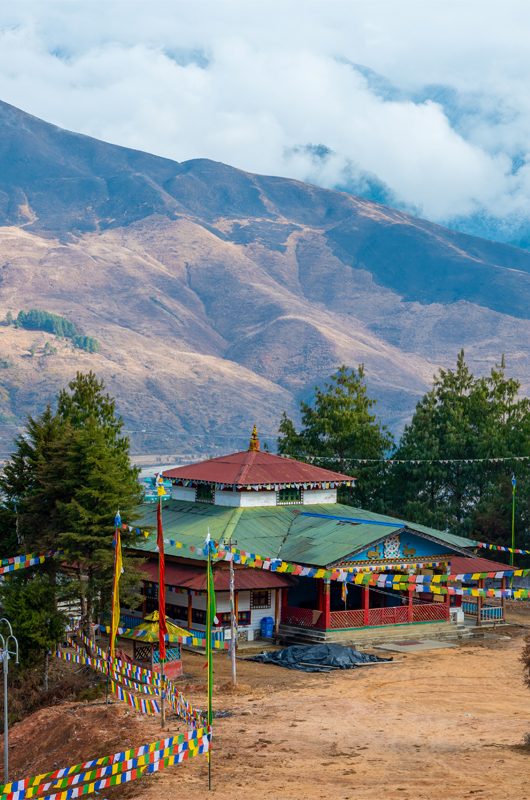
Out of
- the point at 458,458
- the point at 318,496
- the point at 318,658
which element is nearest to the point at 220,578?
the point at 318,658

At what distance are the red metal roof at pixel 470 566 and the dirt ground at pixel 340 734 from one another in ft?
25.1

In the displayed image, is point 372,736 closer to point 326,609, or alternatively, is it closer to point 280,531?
point 326,609

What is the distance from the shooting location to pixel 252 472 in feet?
176

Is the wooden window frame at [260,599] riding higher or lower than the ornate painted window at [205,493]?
lower

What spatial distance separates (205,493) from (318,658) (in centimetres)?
1446

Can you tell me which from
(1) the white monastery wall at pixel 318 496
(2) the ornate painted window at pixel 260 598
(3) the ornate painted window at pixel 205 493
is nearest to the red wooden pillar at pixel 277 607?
(2) the ornate painted window at pixel 260 598

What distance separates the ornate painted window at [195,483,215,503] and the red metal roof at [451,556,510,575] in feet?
38.0

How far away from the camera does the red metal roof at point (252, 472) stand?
5303 centimetres

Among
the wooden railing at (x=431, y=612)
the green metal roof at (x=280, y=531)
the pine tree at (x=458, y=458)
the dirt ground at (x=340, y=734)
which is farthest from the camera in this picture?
the pine tree at (x=458, y=458)

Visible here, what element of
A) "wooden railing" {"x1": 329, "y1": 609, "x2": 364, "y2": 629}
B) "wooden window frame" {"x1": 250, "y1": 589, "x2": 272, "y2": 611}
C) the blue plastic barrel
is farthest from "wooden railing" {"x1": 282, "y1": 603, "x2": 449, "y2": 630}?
"wooden window frame" {"x1": 250, "y1": 589, "x2": 272, "y2": 611}

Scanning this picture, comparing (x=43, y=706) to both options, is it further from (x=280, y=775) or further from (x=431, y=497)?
(x=431, y=497)

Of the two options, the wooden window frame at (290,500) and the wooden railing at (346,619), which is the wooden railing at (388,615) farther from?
the wooden window frame at (290,500)

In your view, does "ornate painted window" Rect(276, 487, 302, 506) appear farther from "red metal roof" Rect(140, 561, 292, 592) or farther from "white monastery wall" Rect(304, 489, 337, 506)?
"red metal roof" Rect(140, 561, 292, 592)

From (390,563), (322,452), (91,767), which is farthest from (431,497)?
(91,767)
